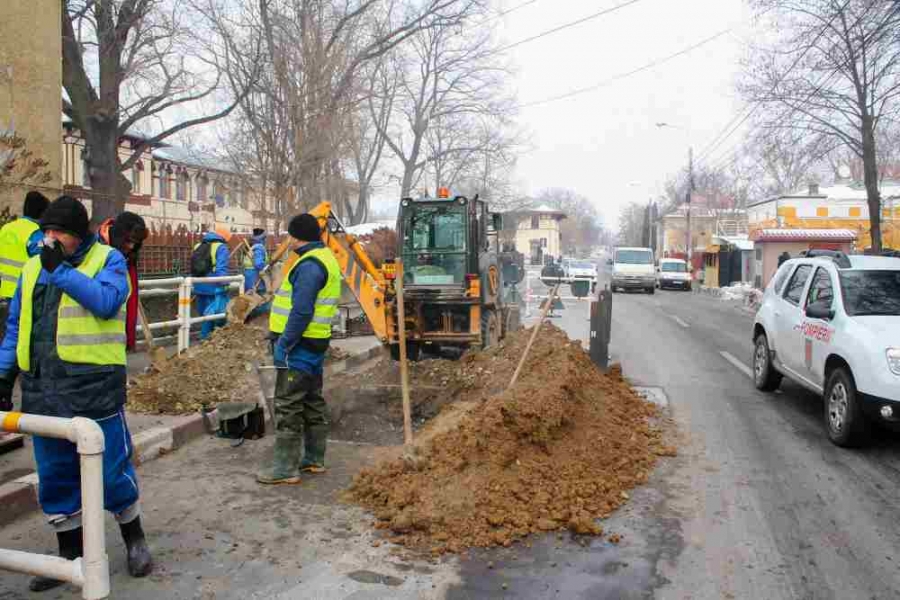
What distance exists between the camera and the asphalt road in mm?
4289

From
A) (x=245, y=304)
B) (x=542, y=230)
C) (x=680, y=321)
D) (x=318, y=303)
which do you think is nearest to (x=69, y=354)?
(x=318, y=303)

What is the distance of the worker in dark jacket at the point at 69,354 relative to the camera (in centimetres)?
379

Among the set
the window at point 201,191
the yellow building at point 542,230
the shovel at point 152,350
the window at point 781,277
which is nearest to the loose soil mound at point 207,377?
the shovel at point 152,350

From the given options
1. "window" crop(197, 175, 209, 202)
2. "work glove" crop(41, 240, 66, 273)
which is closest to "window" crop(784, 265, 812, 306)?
"work glove" crop(41, 240, 66, 273)

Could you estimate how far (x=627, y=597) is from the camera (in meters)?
4.05

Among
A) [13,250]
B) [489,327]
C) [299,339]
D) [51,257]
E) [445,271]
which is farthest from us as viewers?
[489,327]

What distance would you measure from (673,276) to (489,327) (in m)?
31.6

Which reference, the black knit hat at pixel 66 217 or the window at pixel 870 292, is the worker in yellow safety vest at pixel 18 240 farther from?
the window at pixel 870 292

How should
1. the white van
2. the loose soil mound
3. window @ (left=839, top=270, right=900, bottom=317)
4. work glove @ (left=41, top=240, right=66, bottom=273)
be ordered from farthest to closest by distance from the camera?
the white van
the loose soil mound
window @ (left=839, top=270, right=900, bottom=317)
work glove @ (left=41, top=240, right=66, bottom=273)

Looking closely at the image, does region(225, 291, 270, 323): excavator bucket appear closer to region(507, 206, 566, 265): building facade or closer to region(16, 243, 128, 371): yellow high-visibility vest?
region(16, 243, 128, 371): yellow high-visibility vest

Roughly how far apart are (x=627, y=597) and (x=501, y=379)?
4473 mm

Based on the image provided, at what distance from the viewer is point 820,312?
758cm

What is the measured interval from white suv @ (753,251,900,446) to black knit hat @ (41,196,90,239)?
619cm

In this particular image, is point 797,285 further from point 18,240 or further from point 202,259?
point 202,259
